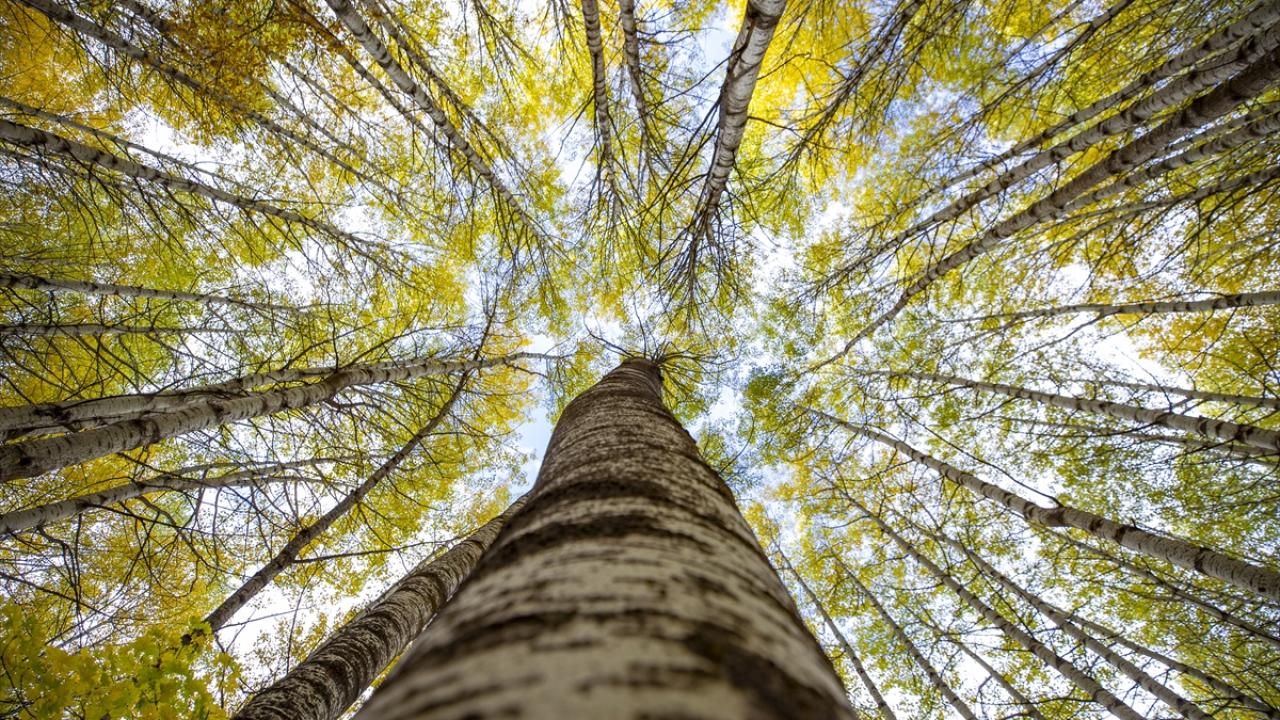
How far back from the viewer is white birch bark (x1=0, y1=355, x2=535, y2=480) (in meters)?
2.00

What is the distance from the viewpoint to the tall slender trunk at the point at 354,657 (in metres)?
2.08

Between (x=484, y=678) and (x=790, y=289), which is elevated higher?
(x=790, y=289)

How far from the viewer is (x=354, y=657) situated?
2.51 m

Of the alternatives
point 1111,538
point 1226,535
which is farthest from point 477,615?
point 1226,535

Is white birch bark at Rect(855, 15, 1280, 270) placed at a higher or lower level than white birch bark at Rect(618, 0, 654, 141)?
lower

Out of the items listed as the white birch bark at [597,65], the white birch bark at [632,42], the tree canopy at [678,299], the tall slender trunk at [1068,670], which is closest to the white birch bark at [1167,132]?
the tree canopy at [678,299]

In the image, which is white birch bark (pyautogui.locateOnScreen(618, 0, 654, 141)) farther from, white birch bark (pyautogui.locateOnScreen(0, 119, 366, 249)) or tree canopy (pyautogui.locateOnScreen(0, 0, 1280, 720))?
white birch bark (pyautogui.locateOnScreen(0, 119, 366, 249))

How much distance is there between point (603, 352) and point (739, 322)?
7.43 feet

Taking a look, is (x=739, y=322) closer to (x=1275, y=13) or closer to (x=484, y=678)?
(x=1275, y=13)

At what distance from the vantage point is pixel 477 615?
595 mm

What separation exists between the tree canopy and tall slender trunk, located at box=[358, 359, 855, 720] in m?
2.15

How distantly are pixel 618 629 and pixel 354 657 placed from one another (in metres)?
2.74

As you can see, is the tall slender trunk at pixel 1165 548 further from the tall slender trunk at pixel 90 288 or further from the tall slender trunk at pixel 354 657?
the tall slender trunk at pixel 90 288

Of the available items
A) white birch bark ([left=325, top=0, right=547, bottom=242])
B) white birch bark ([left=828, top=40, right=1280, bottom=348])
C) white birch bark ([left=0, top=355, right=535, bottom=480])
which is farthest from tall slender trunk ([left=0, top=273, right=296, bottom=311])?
white birch bark ([left=828, top=40, right=1280, bottom=348])
